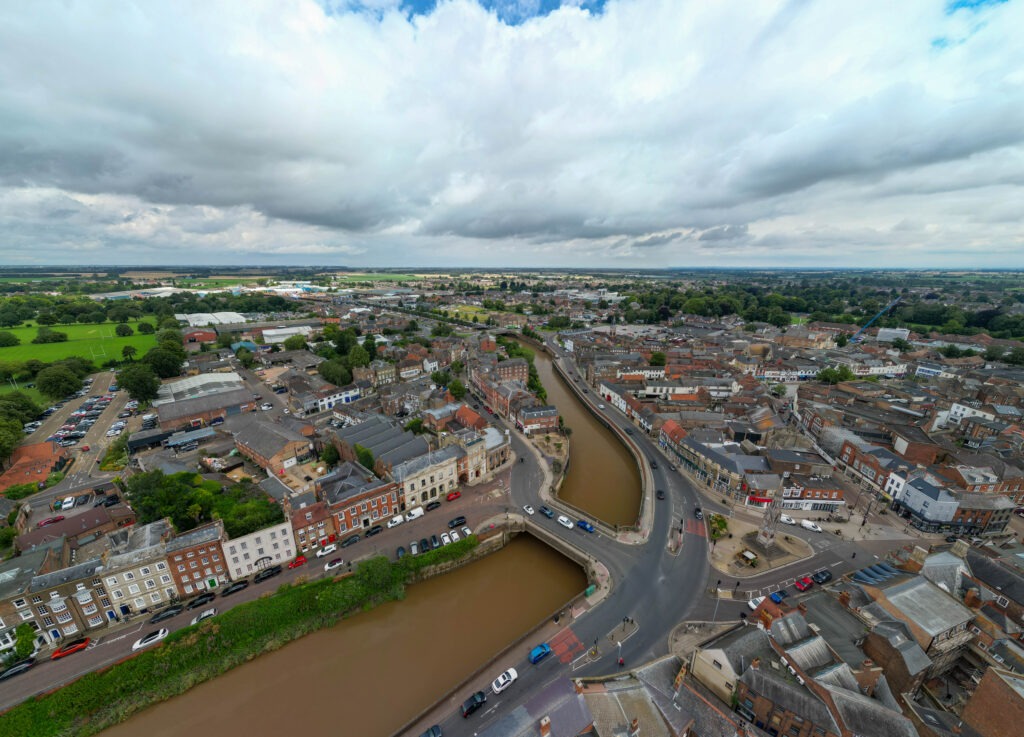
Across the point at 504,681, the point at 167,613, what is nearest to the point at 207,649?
the point at 167,613

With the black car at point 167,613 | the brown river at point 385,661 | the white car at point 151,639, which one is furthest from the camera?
the black car at point 167,613

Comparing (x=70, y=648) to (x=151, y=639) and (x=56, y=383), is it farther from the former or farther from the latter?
(x=56, y=383)

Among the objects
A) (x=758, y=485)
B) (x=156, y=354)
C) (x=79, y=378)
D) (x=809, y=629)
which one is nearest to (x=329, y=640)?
(x=809, y=629)

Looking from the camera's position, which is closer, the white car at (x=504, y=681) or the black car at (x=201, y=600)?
the white car at (x=504, y=681)

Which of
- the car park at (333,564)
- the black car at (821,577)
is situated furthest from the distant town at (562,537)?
the car park at (333,564)

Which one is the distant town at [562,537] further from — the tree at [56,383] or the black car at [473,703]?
the tree at [56,383]

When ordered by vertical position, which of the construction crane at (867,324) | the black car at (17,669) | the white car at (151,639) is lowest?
the black car at (17,669)

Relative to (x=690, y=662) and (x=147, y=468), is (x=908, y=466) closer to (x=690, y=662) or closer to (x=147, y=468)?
(x=690, y=662)
